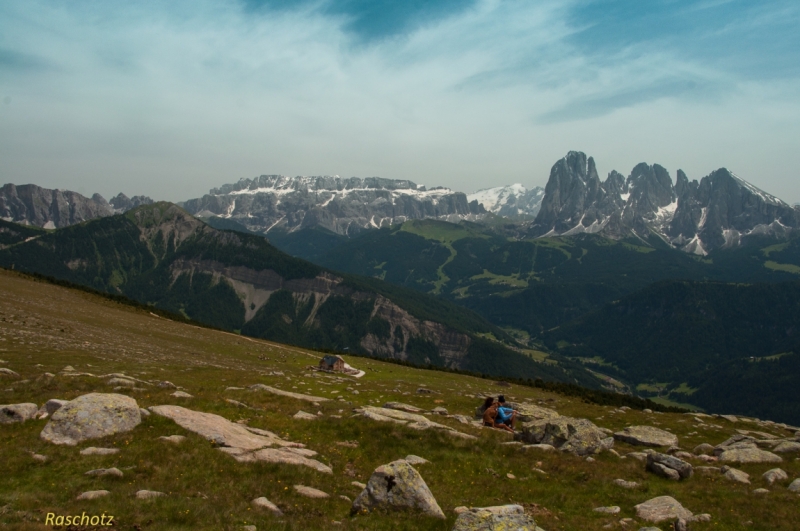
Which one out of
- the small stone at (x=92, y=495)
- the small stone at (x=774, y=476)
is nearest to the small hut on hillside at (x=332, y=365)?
the small stone at (x=774, y=476)

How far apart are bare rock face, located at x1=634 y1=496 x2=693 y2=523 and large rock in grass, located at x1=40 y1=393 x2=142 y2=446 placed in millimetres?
22427

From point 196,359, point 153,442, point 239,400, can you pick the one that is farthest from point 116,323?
point 153,442

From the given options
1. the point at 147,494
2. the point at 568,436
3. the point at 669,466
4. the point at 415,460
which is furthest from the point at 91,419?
the point at 669,466

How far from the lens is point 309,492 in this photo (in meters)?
19.2

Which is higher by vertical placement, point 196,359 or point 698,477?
point 698,477

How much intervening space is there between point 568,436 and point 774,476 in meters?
10.4

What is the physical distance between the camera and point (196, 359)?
64.0 meters

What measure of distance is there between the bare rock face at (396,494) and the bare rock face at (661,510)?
8954 millimetres

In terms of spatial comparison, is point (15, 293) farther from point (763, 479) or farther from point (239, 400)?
point (763, 479)

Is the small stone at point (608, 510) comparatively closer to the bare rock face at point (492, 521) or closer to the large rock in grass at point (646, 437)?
the bare rock face at point (492, 521)

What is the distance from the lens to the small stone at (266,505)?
16980 mm

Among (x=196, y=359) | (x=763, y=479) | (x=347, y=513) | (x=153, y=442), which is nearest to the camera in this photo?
(x=347, y=513)

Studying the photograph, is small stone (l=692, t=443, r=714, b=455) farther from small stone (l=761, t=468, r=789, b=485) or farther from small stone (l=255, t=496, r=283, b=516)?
small stone (l=255, t=496, r=283, b=516)

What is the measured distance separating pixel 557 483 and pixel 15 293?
95622mm
